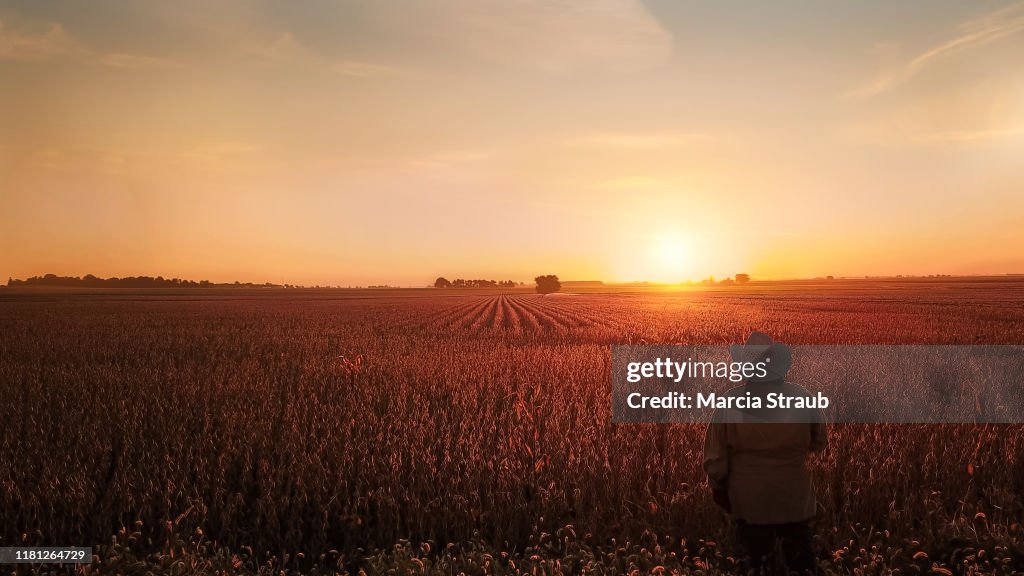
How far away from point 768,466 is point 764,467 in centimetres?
3

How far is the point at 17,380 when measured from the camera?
13.9 m

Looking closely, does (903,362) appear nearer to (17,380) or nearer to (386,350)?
(386,350)

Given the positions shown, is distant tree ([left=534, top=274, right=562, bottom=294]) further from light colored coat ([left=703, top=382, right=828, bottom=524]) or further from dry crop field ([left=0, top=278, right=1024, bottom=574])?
light colored coat ([left=703, top=382, right=828, bottom=524])

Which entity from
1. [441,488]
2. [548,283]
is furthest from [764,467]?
[548,283]

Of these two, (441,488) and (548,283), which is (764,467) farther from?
(548,283)

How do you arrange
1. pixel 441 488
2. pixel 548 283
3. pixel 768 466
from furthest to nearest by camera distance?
1. pixel 548 283
2. pixel 441 488
3. pixel 768 466

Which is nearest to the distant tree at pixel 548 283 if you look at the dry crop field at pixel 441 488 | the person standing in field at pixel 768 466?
the dry crop field at pixel 441 488

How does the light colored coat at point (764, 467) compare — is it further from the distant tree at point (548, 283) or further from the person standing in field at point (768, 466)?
the distant tree at point (548, 283)

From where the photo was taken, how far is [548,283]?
16900 cm

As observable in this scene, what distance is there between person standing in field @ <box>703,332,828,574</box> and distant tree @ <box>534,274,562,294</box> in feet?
534

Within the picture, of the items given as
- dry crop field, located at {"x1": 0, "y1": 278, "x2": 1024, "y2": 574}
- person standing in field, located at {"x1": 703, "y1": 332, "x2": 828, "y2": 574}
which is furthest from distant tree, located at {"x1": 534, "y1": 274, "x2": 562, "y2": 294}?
person standing in field, located at {"x1": 703, "y1": 332, "x2": 828, "y2": 574}

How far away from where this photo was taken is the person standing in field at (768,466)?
14.2ft

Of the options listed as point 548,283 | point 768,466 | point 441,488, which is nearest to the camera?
point 768,466

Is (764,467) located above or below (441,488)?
above
